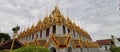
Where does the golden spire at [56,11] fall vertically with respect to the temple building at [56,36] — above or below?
above

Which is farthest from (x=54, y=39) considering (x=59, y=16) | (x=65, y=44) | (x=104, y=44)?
(x=104, y=44)

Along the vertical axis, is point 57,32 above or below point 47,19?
below

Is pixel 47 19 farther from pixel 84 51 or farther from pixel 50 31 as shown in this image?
pixel 84 51

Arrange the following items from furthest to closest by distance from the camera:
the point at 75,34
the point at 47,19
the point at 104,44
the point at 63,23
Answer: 1. the point at 104,44
2. the point at 75,34
3. the point at 47,19
4. the point at 63,23

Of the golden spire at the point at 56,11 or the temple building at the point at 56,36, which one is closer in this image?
the temple building at the point at 56,36

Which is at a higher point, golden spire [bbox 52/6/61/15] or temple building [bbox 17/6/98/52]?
golden spire [bbox 52/6/61/15]

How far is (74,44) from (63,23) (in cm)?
439

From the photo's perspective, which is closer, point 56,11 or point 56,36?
point 56,36

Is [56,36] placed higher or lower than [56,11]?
lower

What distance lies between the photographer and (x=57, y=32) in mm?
24766

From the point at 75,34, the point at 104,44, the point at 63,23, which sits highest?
the point at 63,23

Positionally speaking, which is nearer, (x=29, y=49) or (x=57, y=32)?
(x=29, y=49)

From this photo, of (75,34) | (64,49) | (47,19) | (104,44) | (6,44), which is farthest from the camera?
(104,44)

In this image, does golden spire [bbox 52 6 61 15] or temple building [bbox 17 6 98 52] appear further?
golden spire [bbox 52 6 61 15]
